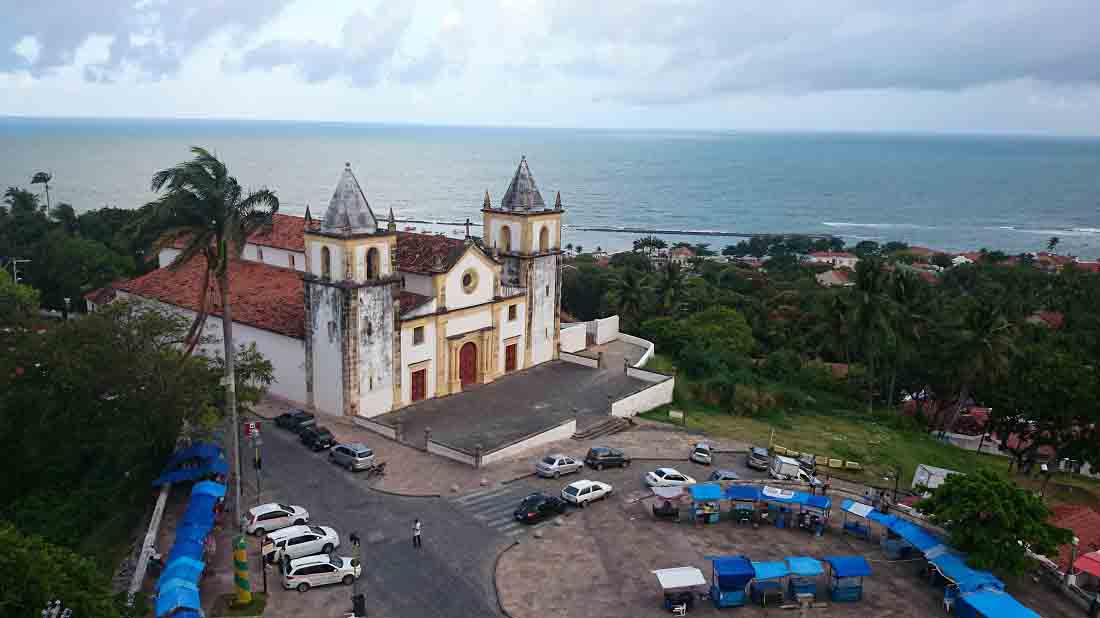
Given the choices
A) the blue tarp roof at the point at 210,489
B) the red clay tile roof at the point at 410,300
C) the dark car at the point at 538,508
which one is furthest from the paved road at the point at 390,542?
the red clay tile roof at the point at 410,300

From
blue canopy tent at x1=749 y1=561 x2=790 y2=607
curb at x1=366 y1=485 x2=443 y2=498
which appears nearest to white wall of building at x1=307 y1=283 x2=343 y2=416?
curb at x1=366 y1=485 x2=443 y2=498

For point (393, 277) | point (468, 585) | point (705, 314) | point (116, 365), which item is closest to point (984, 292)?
point (705, 314)

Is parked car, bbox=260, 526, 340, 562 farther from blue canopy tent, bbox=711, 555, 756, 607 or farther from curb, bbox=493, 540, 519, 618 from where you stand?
blue canopy tent, bbox=711, 555, 756, 607

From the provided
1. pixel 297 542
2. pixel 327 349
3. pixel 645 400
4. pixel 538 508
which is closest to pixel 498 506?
pixel 538 508

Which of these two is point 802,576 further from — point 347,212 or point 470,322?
point 347,212

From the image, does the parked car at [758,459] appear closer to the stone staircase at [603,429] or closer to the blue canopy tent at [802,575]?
the stone staircase at [603,429]

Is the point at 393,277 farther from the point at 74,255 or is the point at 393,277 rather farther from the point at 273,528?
the point at 74,255
